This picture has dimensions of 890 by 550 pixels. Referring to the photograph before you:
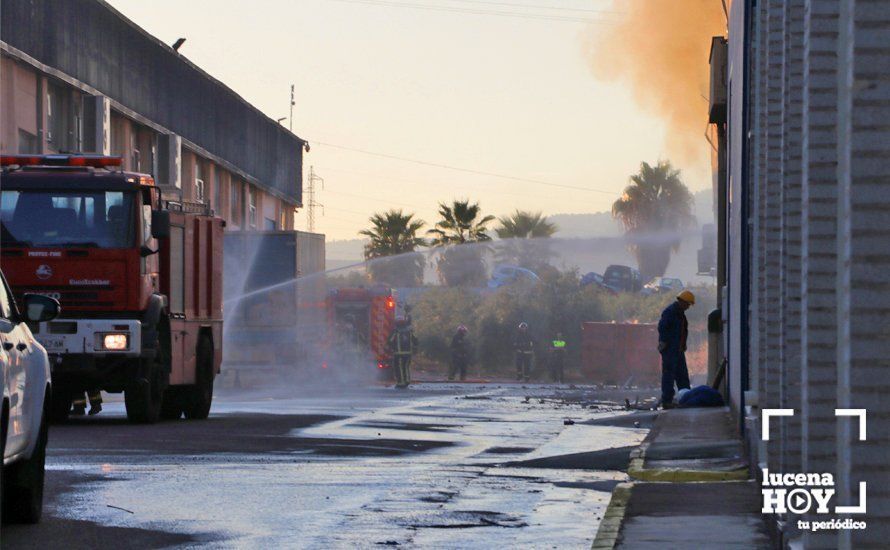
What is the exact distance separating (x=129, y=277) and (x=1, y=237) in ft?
4.87

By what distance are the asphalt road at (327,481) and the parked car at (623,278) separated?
192ft

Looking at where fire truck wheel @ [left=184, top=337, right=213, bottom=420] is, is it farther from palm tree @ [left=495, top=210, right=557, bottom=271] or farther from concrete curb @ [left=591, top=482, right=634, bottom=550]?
palm tree @ [left=495, top=210, right=557, bottom=271]

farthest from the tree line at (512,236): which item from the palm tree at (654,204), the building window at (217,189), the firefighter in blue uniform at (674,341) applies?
the firefighter in blue uniform at (674,341)

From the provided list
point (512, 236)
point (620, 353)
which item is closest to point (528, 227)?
point (512, 236)

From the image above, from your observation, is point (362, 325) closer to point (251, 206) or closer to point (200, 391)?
point (251, 206)

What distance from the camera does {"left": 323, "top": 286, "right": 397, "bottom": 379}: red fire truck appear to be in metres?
46.9

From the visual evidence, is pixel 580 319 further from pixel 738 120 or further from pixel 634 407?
pixel 738 120

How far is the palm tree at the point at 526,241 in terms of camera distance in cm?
8412

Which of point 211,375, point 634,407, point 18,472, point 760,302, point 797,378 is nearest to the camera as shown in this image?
point 797,378

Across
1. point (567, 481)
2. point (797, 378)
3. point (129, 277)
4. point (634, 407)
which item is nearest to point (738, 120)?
point (567, 481)

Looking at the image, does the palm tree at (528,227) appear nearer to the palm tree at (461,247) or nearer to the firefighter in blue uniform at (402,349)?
the palm tree at (461,247)

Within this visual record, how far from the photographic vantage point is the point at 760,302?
1087 centimetres

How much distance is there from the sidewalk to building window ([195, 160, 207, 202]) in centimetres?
3673

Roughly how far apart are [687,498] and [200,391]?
12.4 m
